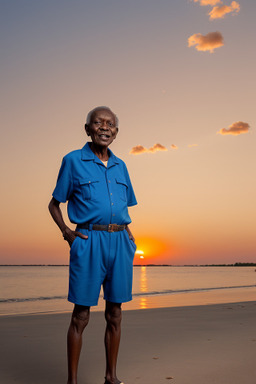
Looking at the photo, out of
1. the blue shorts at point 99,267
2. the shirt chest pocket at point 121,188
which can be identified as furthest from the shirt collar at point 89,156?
the blue shorts at point 99,267

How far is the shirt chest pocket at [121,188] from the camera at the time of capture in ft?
11.2

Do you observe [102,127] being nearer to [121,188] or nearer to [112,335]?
[121,188]

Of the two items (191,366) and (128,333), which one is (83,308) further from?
(128,333)

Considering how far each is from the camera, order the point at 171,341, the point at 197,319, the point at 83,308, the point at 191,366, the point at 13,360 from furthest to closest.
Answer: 1. the point at 197,319
2. the point at 171,341
3. the point at 13,360
4. the point at 191,366
5. the point at 83,308

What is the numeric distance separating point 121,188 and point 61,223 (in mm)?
567

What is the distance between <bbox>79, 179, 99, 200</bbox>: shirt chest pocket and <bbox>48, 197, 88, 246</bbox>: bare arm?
0.26m

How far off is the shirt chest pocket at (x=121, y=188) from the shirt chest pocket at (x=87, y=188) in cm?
23

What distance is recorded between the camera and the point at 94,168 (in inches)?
132

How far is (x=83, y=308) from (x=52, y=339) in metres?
2.72

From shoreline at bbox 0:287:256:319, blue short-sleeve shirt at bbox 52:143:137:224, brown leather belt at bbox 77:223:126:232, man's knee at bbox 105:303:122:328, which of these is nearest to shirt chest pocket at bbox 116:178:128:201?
blue short-sleeve shirt at bbox 52:143:137:224

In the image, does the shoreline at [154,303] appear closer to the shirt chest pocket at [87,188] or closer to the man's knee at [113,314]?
the man's knee at [113,314]

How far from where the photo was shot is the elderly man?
124 inches

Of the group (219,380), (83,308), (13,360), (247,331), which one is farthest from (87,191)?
(247,331)

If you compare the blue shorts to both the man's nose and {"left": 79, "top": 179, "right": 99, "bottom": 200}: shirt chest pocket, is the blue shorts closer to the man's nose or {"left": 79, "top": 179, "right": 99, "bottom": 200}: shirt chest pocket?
{"left": 79, "top": 179, "right": 99, "bottom": 200}: shirt chest pocket
